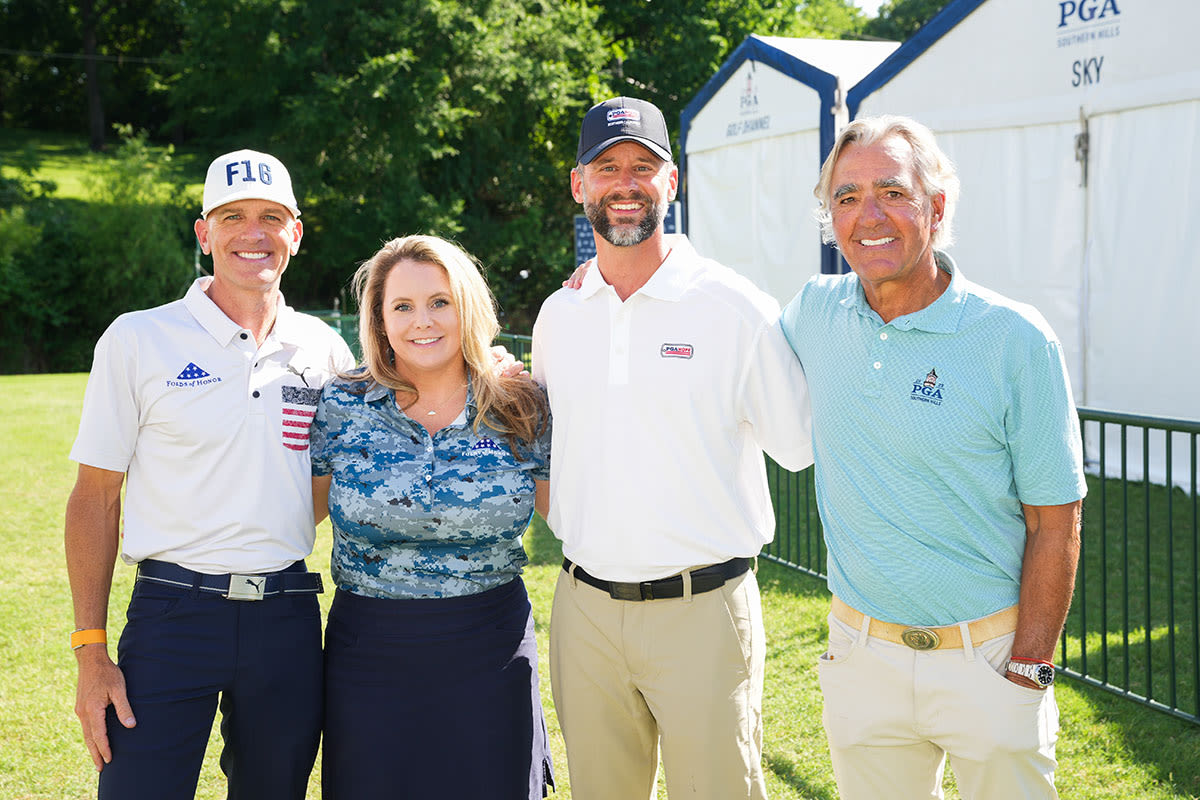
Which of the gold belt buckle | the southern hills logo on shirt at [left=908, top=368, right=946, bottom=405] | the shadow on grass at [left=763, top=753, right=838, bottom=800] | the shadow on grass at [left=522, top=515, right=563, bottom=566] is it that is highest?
the southern hills logo on shirt at [left=908, top=368, right=946, bottom=405]

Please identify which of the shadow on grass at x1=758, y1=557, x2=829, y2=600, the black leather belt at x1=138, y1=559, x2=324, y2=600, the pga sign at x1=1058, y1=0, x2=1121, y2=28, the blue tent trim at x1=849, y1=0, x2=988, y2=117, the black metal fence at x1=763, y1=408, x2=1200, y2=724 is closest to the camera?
the black leather belt at x1=138, y1=559, x2=324, y2=600

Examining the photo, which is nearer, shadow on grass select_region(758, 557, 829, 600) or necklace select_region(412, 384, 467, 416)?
necklace select_region(412, 384, 467, 416)

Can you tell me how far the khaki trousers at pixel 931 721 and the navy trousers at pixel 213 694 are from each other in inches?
59.7

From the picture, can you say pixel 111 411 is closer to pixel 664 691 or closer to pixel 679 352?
pixel 679 352

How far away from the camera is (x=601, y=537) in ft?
9.82

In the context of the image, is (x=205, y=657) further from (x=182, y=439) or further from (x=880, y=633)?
(x=880, y=633)

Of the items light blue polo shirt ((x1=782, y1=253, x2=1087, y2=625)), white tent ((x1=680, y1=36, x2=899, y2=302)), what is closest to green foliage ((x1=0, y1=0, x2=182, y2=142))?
white tent ((x1=680, y1=36, x2=899, y2=302))

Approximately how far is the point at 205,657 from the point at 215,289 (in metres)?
1.12

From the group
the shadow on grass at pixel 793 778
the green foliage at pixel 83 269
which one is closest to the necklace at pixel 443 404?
the shadow on grass at pixel 793 778

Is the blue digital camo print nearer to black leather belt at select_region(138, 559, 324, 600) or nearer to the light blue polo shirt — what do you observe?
black leather belt at select_region(138, 559, 324, 600)

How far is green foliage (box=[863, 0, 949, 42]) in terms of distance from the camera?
4197cm

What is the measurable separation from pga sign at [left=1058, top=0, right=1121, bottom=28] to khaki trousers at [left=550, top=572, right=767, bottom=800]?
7.75m

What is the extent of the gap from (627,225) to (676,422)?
2.02 feet

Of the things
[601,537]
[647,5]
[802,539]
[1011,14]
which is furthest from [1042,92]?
[647,5]
